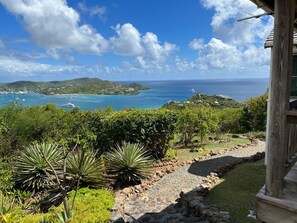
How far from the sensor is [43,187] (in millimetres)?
8062

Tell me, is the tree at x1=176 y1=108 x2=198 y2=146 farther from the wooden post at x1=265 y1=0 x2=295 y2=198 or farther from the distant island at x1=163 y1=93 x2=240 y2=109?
the wooden post at x1=265 y1=0 x2=295 y2=198

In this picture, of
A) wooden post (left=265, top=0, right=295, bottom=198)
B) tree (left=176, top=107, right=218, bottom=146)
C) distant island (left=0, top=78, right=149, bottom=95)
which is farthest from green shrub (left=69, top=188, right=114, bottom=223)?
distant island (left=0, top=78, right=149, bottom=95)

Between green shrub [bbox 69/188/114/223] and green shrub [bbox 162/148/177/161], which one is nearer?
green shrub [bbox 69/188/114/223]

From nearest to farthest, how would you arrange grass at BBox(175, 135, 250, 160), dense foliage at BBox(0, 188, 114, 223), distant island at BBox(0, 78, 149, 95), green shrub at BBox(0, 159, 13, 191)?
dense foliage at BBox(0, 188, 114, 223) → green shrub at BBox(0, 159, 13, 191) → grass at BBox(175, 135, 250, 160) → distant island at BBox(0, 78, 149, 95)

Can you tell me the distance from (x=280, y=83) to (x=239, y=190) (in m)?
5.14

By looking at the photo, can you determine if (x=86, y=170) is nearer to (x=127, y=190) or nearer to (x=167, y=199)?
(x=127, y=190)

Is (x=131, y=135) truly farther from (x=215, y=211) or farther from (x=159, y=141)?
(x=215, y=211)

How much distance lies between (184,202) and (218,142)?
312 inches

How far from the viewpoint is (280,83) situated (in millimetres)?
2627

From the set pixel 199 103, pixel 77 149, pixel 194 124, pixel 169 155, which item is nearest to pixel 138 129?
pixel 169 155

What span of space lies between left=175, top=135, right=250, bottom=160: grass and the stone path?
3.63 feet

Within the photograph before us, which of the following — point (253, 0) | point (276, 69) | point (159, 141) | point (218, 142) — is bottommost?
point (218, 142)

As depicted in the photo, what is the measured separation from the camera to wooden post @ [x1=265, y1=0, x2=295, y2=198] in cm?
261

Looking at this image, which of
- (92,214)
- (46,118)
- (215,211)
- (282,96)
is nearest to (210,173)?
(215,211)
